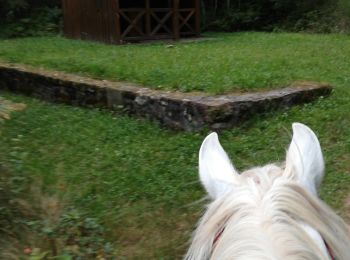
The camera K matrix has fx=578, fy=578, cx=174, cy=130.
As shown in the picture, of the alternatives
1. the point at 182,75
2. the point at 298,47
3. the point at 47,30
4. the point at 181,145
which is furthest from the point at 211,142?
the point at 47,30

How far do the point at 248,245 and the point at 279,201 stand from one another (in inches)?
8.0

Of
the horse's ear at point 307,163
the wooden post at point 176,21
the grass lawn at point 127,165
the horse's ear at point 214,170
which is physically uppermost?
the horse's ear at point 307,163

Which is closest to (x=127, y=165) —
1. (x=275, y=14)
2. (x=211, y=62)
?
(x=211, y=62)

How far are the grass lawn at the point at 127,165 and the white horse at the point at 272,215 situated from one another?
1429 mm

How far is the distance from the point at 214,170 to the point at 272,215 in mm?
409

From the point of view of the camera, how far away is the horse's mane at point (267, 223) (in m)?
1.28

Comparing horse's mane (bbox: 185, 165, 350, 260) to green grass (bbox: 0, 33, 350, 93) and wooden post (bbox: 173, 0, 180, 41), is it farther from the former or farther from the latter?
wooden post (bbox: 173, 0, 180, 41)

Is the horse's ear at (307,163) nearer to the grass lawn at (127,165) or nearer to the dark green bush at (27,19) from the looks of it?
the grass lawn at (127,165)

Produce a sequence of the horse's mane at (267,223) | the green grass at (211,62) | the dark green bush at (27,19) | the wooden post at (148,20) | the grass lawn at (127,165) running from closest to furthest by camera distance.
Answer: the horse's mane at (267,223)
the grass lawn at (127,165)
the green grass at (211,62)
the wooden post at (148,20)
the dark green bush at (27,19)

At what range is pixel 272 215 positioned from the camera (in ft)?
4.54

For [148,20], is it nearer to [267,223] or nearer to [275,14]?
[275,14]

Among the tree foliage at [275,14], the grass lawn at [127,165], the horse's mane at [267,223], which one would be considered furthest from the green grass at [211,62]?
the horse's mane at [267,223]

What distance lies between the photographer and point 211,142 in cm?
190

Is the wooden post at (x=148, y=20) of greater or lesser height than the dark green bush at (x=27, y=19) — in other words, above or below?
above
